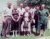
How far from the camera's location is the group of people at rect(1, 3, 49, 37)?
0.96 metres

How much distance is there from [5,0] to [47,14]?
335mm

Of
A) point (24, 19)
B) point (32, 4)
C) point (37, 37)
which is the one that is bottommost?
point (37, 37)

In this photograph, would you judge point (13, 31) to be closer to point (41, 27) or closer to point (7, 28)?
point (7, 28)

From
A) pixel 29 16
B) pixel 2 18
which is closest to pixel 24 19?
pixel 29 16

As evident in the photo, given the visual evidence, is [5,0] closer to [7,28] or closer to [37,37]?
[7,28]

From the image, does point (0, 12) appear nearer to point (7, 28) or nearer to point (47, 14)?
point (7, 28)

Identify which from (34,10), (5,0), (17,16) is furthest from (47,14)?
(5,0)

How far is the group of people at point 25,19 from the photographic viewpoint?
0.96 m

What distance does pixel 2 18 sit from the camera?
95 cm

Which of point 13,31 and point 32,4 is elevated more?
point 32,4

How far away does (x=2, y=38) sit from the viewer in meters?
0.95

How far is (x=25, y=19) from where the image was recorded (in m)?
0.97

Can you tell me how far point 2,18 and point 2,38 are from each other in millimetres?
148

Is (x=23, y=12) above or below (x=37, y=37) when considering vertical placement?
above
